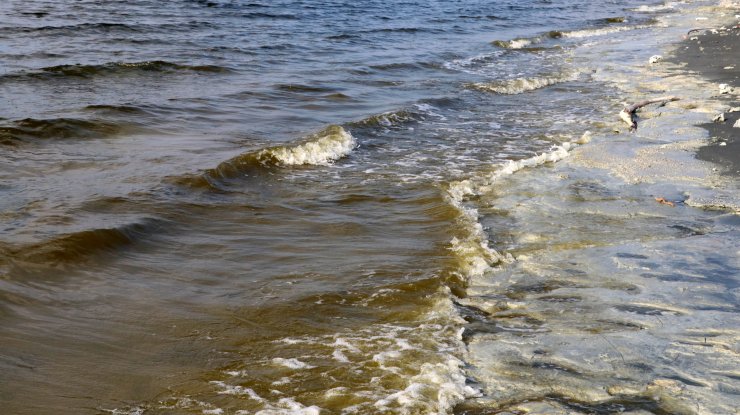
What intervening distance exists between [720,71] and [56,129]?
10.4 m

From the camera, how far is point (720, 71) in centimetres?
1217

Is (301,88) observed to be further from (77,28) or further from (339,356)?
(339,356)

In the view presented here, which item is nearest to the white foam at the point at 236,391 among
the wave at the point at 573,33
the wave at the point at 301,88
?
the wave at the point at 301,88

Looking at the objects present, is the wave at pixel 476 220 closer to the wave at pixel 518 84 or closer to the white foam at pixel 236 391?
the white foam at pixel 236 391

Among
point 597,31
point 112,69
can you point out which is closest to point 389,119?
point 112,69

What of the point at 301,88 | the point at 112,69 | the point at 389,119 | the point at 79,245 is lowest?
the point at 79,245

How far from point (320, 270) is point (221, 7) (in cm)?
1838

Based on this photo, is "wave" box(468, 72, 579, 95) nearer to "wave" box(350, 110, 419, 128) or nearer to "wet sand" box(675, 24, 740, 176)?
"wet sand" box(675, 24, 740, 176)

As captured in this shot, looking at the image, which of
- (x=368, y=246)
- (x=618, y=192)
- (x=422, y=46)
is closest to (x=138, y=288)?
(x=368, y=246)

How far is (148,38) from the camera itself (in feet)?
50.8

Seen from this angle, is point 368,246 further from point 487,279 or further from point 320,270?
point 487,279

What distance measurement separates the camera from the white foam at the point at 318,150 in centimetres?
777

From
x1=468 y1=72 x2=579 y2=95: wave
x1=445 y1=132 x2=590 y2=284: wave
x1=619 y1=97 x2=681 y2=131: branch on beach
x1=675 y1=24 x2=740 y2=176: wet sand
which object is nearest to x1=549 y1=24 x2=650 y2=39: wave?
x1=675 y1=24 x2=740 y2=176: wet sand

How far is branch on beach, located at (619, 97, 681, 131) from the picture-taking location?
29.9 ft
